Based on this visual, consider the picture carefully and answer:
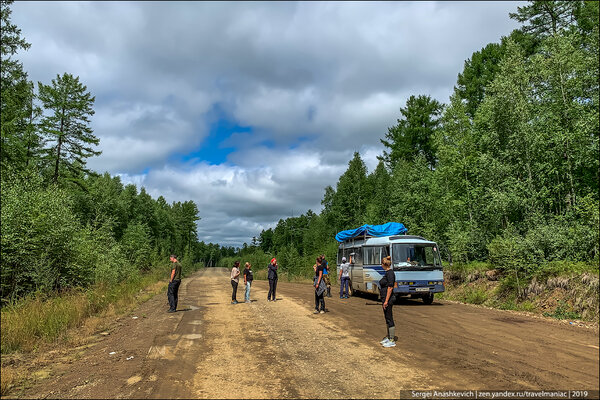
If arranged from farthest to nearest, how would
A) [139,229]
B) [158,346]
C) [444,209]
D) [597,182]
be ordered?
[139,229] < [444,209] < [597,182] < [158,346]

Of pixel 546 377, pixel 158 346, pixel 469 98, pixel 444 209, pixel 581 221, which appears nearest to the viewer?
pixel 546 377

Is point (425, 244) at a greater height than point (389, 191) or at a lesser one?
lesser

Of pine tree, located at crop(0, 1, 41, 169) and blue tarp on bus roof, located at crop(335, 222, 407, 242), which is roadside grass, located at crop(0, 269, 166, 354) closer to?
pine tree, located at crop(0, 1, 41, 169)

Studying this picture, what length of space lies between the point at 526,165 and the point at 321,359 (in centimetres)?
1583

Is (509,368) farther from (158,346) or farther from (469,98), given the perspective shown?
(469,98)

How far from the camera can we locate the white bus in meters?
14.6

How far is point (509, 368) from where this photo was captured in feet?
19.4

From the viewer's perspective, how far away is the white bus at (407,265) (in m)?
14.6

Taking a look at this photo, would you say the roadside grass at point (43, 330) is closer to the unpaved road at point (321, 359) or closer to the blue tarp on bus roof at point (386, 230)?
the unpaved road at point (321, 359)

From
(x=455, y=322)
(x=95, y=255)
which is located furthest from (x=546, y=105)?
(x=95, y=255)

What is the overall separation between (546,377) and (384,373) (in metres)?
2.46

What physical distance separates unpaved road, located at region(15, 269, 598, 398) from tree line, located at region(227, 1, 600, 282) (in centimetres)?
478

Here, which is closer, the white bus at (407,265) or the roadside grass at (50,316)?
the roadside grass at (50,316)

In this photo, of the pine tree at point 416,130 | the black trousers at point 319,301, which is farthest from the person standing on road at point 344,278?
the pine tree at point 416,130
